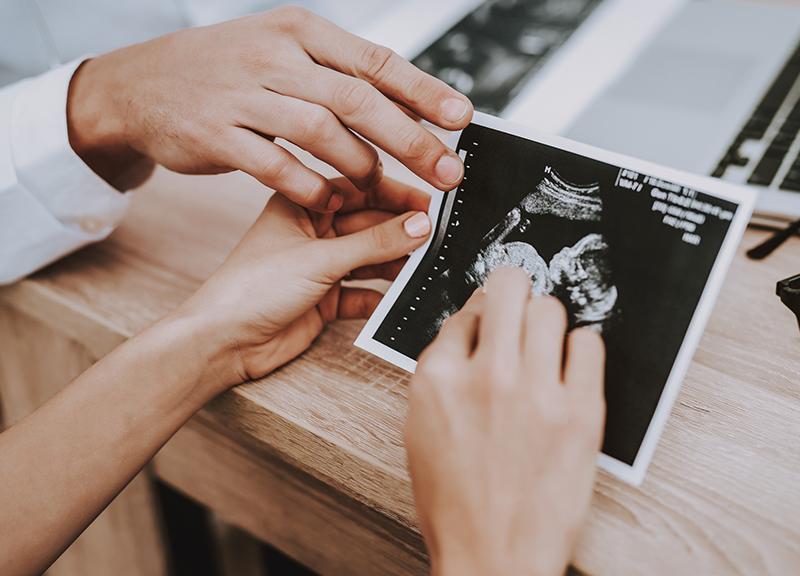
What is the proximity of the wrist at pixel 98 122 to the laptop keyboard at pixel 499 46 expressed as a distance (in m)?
0.48

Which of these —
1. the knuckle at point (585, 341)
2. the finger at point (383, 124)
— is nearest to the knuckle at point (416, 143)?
the finger at point (383, 124)

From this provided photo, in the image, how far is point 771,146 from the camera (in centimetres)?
80

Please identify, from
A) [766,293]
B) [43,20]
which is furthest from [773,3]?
[43,20]

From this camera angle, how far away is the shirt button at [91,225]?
78cm

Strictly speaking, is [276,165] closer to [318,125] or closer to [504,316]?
[318,125]

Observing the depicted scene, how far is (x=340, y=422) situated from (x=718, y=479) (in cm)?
31

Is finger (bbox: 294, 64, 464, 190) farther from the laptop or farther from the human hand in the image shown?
the laptop

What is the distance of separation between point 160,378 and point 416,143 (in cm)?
33

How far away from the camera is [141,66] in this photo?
0.69 meters

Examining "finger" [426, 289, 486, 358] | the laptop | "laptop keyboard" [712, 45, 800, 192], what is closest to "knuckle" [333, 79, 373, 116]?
"finger" [426, 289, 486, 358]

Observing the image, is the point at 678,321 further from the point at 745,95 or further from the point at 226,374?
the point at 745,95

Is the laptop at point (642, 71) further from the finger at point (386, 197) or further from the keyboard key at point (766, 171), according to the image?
the finger at point (386, 197)

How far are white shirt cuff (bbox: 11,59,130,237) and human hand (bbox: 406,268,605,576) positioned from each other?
54 centimetres

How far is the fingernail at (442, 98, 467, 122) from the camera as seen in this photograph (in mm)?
556
